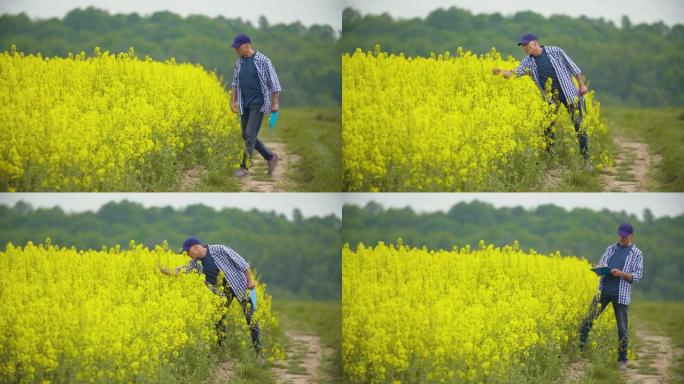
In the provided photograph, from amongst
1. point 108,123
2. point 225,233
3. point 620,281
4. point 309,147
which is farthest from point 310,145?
point 620,281

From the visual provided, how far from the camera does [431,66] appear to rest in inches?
331

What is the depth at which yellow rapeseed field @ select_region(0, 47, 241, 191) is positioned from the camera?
7.76m

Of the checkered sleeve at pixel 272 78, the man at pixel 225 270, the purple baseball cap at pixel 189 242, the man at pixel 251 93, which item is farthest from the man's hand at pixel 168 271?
the checkered sleeve at pixel 272 78

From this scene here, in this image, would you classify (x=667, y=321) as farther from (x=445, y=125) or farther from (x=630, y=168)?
(x=445, y=125)

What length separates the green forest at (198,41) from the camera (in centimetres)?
782

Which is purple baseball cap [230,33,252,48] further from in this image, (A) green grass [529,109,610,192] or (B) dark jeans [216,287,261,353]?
(A) green grass [529,109,610,192]

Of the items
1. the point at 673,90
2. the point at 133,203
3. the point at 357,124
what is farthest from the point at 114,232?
the point at 673,90

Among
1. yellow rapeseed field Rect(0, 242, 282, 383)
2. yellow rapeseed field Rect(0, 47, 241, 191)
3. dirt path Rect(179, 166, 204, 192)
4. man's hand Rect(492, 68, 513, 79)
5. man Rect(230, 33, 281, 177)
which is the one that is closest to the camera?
yellow rapeseed field Rect(0, 242, 282, 383)

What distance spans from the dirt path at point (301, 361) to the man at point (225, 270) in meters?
0.38

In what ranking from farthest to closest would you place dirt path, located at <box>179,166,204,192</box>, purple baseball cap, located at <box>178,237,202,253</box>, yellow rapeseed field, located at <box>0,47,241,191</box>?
dirt path, located at <box>179,166,204,192</box>
purple baseball cap, located at <box>178,237,202,253</box>
yellow rapeseed field, located at <box>0,47,241,191</box>

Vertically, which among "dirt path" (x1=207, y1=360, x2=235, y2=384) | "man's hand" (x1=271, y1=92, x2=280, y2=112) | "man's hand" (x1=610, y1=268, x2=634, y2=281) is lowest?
"dirt path" (x1=207, y1=360, x2=235, y2=384)

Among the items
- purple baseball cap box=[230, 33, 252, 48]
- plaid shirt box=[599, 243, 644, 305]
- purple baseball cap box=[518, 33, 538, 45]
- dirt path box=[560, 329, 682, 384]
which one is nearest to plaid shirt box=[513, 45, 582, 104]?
purple baseball cap box=[518, 33, 538, 45]

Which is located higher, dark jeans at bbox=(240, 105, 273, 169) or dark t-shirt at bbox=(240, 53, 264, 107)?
dark t-shirt at bbox=(240, 53, 264, 107)

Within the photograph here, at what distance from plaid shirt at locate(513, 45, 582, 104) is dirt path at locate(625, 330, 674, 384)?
1700 millimetres
